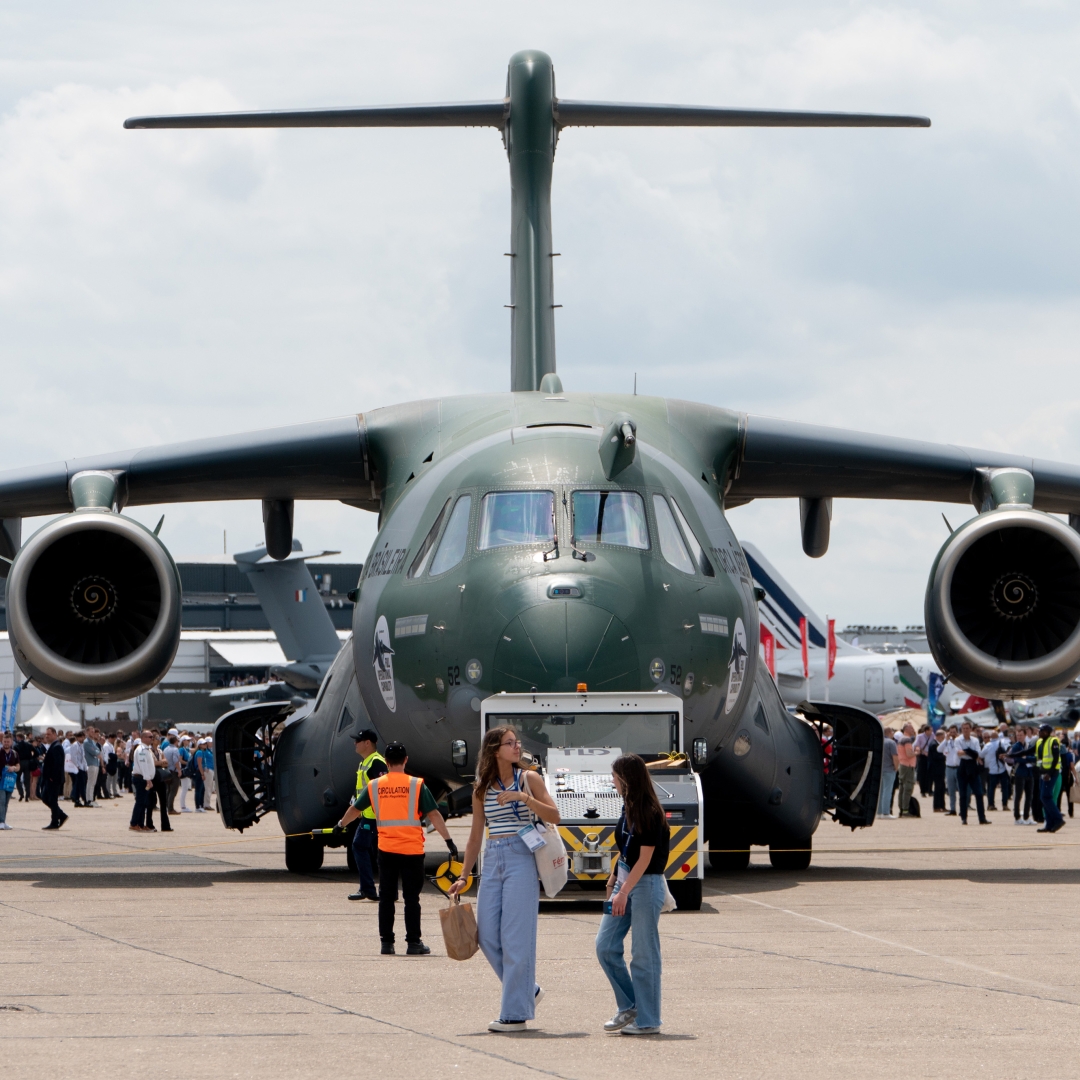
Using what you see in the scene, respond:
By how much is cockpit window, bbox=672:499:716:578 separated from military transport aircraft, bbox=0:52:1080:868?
25 millimetres

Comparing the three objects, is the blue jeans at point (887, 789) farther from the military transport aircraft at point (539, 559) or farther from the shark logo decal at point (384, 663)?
the shark logo decal at point (384, 663)

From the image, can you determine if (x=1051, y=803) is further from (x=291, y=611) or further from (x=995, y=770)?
(x=291, y=611)

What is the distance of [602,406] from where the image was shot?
658 inches

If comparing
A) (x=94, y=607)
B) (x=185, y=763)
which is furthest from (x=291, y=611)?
(x=94, y=607)

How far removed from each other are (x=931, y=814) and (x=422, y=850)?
76.1 feet

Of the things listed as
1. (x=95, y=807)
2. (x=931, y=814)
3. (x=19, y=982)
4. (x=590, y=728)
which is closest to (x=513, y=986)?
(x=19, y=982)

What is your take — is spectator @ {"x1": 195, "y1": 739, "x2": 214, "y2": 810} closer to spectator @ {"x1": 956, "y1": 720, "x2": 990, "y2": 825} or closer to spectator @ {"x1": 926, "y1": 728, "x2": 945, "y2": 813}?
spectator @ {"x1": 956, "y1": 720, "x2": 990, "y2": 825}

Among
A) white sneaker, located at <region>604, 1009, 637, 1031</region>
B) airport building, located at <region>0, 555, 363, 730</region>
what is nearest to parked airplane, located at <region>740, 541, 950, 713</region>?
airport building, located at <region>0, 555, 363, 730</region>

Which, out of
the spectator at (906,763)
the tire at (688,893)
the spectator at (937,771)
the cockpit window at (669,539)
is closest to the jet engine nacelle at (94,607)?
the cockpit window at (669,539)

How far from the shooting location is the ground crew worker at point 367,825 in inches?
559

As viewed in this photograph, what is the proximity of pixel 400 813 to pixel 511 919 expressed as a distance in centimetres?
342

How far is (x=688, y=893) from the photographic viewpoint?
13.6 metres

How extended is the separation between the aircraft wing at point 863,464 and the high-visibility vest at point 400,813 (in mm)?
6667

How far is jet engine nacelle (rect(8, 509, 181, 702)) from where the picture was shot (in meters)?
15.8
